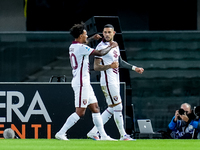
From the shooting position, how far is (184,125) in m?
12.3

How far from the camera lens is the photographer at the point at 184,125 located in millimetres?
12242

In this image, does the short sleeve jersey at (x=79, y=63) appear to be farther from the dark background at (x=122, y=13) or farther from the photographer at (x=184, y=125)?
the dark background at (x=122, y=13)

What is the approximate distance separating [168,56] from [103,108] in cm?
354

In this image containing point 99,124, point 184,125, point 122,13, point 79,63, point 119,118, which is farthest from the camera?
point 122,13

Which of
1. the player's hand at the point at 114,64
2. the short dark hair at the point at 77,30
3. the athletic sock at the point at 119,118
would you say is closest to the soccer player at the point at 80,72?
the short dark hair at the point at 77,30

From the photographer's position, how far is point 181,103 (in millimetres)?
14117

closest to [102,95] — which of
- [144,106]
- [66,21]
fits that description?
[144,106]

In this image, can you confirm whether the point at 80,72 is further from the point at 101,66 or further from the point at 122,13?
the point at 122,13

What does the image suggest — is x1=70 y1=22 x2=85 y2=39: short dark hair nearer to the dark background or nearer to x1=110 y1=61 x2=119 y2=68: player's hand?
x1=110 y1=61 x2=119 y2=68: player's hand

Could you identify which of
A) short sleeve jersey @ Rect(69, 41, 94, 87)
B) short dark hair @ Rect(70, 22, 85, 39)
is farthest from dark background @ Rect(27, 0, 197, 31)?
short sleeve jersey @ Rect(69, 41, 94, 87)

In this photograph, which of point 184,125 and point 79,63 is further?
point 184,125

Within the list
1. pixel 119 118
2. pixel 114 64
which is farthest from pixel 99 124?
pixel 114 64

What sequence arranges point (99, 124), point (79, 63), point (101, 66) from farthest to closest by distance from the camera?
point (101, 66)
point (99, 124)
point (79, 63)

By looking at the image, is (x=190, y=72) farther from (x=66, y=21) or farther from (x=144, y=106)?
(x=66, y=21)
